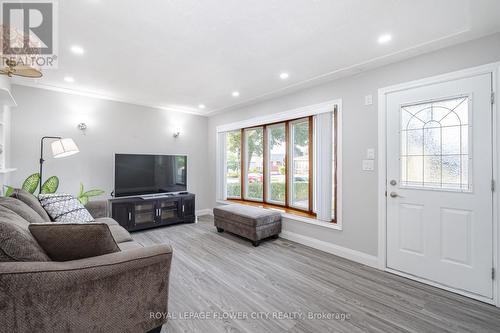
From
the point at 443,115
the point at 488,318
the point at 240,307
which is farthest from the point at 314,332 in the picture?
the point at 443,115

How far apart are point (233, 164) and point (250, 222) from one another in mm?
2030

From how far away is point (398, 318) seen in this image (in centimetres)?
179

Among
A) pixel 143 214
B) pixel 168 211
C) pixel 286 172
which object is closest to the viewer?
pixel 286 172

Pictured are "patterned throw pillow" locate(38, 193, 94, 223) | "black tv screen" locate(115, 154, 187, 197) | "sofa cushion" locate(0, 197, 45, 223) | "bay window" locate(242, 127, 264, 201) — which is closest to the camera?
"sofa cushion" locate(0, 197, 45, 223)

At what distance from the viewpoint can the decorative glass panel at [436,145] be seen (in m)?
2.16

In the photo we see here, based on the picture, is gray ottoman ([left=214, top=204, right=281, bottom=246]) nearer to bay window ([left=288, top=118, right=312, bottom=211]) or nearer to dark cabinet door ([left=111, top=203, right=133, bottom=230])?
bay window ([left=288, top=118, right=312, bottom=211])

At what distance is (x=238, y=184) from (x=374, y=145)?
3.02m

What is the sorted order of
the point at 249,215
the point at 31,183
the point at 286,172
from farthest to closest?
1. the point at 286,172
2. the point at 249,215
3. the point at 31,183

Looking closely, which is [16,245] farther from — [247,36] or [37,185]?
[37,185]

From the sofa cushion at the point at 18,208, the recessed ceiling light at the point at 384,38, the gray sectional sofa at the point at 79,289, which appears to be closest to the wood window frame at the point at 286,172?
the recessed ceiling light at the point at 384,38

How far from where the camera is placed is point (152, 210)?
4.20 metres

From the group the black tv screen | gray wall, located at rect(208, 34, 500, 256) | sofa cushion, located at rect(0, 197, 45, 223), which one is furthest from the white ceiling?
sofa cushion, located at rect(0, 197, 45, 223)

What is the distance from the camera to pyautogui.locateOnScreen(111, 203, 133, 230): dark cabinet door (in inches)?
149

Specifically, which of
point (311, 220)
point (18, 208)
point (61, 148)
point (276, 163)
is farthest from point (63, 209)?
point (276, 163)
